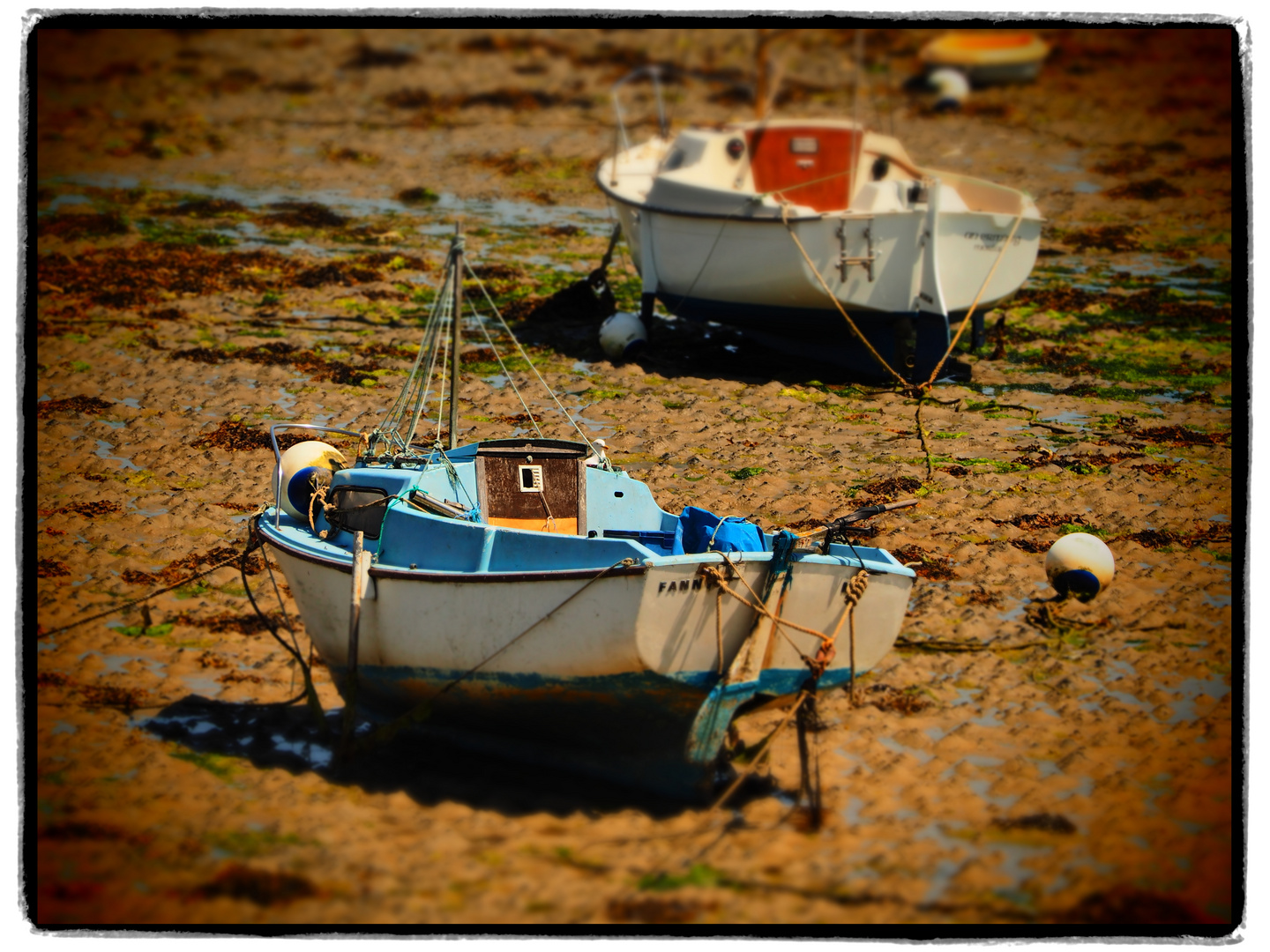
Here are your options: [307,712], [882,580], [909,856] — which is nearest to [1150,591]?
[882,580]

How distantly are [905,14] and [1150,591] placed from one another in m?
4.20

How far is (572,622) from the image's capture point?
6.12 meters

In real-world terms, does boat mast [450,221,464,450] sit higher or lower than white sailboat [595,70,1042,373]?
lower

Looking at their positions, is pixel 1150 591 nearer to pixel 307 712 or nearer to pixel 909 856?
pixel 909 856


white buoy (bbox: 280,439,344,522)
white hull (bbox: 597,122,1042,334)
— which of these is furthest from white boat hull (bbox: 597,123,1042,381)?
white buoy (bbox: 280,439,344,522)

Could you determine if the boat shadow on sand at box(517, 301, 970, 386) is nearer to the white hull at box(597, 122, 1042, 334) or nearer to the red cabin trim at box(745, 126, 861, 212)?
the white hull at box(597, 122, 1042, 334)

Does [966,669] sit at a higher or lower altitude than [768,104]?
lower

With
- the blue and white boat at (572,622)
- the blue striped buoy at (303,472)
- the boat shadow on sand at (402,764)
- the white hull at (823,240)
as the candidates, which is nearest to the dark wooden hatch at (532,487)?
the blue and white boat at (572,622)

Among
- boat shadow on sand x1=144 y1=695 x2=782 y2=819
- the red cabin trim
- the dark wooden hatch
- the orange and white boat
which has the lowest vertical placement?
boat shadow on sand x1=144 y1=695 x2=782 y2=819

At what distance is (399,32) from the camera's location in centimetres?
2603

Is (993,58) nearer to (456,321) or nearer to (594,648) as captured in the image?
(456,321)

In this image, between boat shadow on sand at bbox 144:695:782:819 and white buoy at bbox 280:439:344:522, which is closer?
boat shadow on sand at bbox 144:695:782:819

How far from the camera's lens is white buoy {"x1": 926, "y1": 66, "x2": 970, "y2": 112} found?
2475 centimetres

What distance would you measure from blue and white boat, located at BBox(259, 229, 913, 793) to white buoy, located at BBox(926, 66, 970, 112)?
65.6ft
